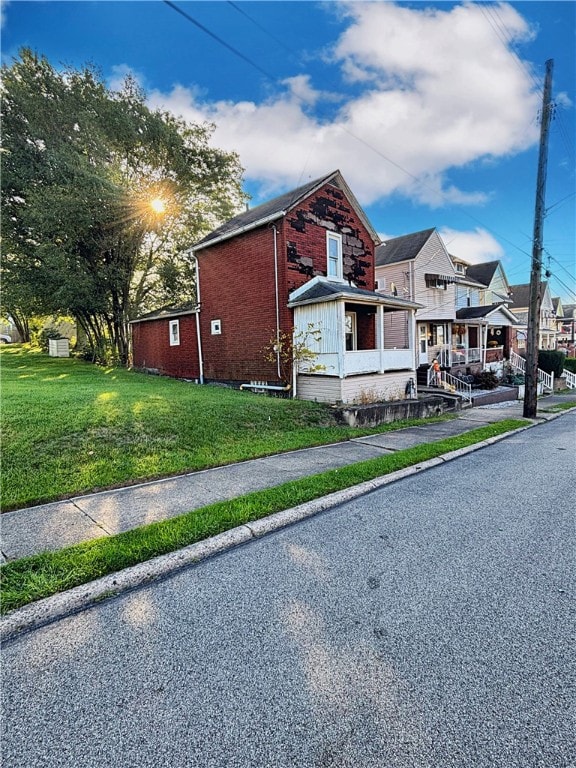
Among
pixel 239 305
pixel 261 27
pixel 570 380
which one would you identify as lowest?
pixel 570 380

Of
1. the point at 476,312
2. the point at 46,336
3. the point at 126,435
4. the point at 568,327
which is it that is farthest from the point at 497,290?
the point at 568,327

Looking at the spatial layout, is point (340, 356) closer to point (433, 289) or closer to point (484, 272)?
point (433, 289)

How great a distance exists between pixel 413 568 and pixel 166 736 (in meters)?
2.37

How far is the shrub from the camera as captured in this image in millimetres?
26778

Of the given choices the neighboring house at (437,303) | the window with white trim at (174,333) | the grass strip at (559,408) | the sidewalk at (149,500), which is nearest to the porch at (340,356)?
the sidewalk at (149,500)

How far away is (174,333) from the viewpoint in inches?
758

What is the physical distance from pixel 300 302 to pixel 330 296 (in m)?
1.36

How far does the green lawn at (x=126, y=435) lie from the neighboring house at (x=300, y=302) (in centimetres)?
221

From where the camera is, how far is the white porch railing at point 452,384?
60.7 feet

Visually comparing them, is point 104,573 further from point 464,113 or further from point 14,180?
point 14,180

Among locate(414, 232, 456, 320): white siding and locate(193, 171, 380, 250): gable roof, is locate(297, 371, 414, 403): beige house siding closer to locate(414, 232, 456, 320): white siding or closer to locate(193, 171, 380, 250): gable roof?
locate(193, 171, 380, 250): gable roof

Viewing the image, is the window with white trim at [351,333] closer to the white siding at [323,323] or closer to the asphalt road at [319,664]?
the white siding at [323,323]

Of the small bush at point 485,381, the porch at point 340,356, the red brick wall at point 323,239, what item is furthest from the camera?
the small bush at point 485,381

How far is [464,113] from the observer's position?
1134cm
